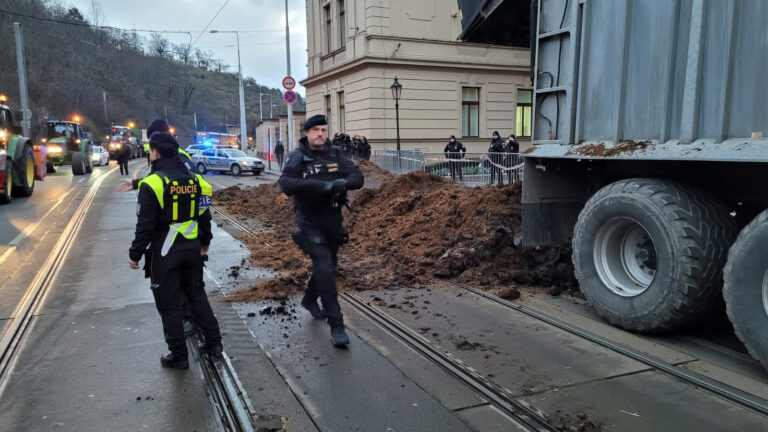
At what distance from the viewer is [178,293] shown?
4.16 meters

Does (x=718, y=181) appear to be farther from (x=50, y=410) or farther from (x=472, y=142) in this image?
(x=472, y=142)

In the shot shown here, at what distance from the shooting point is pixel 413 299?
5871 millimetres

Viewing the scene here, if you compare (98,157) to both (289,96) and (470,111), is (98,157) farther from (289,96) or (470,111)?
(470,111)

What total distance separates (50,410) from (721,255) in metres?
4.77

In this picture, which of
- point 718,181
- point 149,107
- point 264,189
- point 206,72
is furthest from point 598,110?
point 206,72

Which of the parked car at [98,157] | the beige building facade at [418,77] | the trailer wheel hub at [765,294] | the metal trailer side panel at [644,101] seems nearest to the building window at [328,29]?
the beige building facade at [418,77]

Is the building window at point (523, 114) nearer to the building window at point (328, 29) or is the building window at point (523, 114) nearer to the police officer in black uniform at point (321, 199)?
the building window at point (328, 29)

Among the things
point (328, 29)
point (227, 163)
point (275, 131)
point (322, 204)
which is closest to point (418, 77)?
point (328, 29)

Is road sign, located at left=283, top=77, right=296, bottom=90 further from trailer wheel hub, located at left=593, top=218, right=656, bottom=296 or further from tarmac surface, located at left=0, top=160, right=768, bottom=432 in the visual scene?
trailer wheel hub, located at left=593, top=218, right=656, bottom=296

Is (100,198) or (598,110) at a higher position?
(598,110)

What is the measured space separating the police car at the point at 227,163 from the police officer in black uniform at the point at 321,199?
80.4 ft

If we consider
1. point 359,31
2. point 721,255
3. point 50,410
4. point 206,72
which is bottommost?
point 50,410

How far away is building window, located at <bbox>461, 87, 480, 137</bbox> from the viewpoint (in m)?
27.5

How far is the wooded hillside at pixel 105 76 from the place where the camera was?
50562mm
